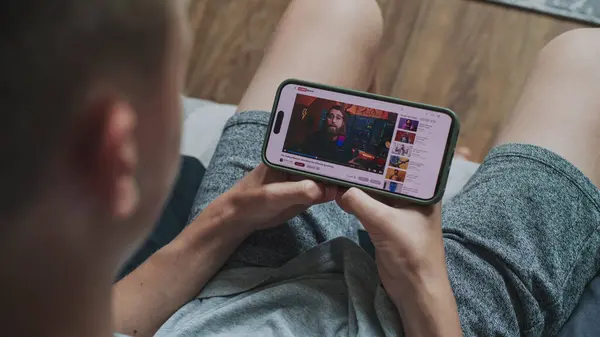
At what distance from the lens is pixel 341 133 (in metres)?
0.62

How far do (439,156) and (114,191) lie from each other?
0.38 meters

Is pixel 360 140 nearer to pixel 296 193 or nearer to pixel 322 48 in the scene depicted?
pixel 296 193

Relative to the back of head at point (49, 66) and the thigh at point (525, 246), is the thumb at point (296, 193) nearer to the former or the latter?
the thigh at point (525, 246)

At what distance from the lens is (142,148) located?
30 centimetres

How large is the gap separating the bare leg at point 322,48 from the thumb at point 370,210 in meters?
0.21

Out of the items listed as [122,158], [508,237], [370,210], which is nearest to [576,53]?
[508,237]

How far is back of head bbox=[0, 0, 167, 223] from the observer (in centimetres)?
24

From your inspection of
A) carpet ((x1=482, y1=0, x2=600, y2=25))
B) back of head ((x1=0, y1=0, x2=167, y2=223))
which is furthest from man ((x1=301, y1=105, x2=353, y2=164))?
carpet ((x1=482, y1=0, x2=600, y2=25))

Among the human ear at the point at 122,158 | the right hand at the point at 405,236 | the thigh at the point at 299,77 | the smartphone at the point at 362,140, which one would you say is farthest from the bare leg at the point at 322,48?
the human ear at the point at 122,158

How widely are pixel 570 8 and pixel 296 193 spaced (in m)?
0.82

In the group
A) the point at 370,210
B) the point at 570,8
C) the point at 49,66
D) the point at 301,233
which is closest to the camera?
the point at 49,66

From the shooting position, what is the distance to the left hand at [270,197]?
0.60 m

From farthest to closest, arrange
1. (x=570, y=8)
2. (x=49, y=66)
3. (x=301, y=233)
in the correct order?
1. (x=570, y=8)
2. (x=301, y=233)
3. (x=49, y=66)

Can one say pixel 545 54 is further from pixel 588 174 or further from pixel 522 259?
pixel 522 259
